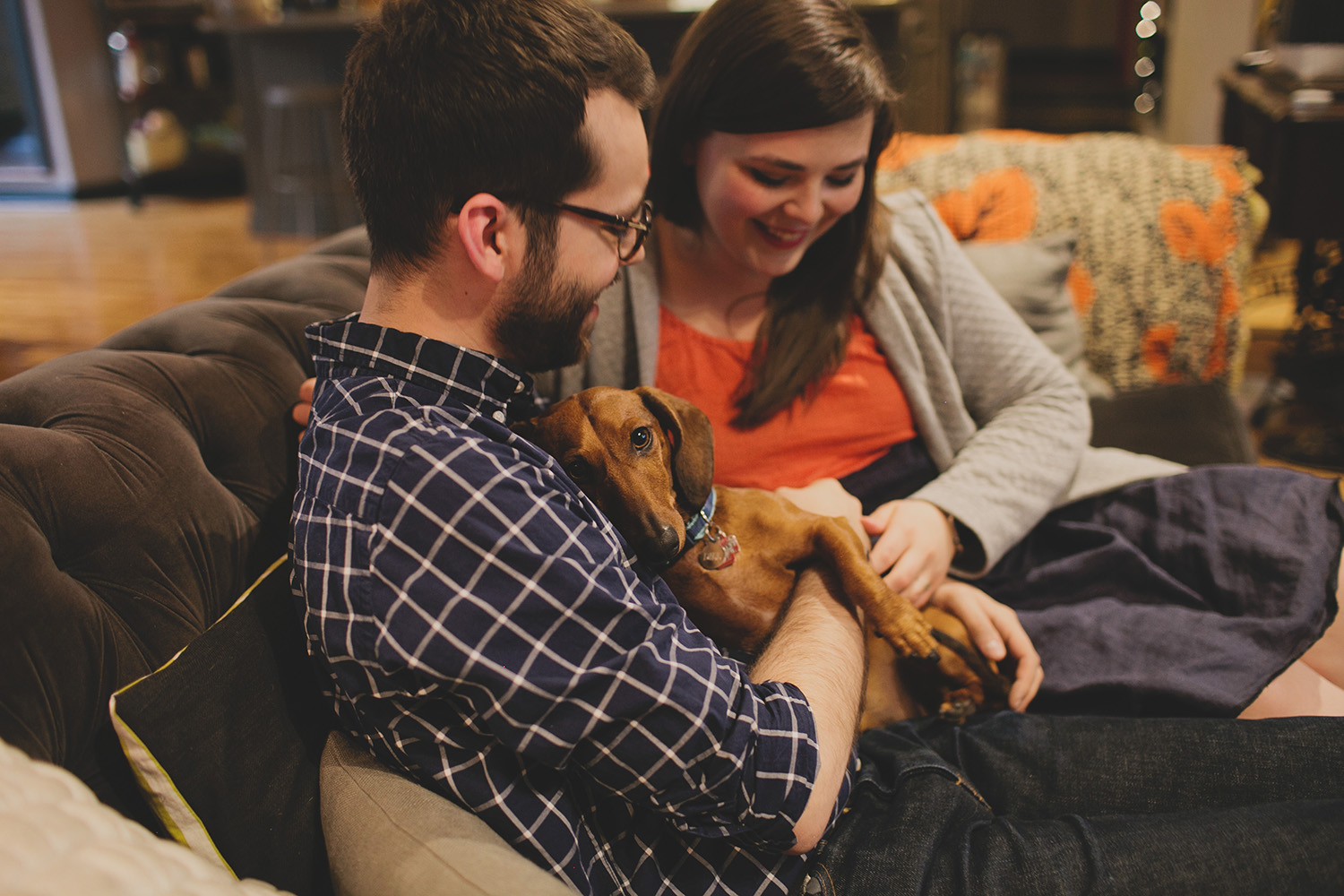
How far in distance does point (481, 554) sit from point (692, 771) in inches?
11.7

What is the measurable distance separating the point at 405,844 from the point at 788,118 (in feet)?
3.70

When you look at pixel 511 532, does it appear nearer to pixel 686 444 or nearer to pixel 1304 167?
pixel 686 444

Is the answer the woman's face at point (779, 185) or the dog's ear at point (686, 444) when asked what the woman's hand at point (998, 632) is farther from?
the woman's face at point (779, 185)

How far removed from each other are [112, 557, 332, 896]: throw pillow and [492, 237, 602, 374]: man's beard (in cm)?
43

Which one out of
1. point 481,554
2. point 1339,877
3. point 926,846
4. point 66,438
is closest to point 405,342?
point 481,554

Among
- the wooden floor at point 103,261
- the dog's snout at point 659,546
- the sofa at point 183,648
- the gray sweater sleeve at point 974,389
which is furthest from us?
the wooden floor at point 103,261

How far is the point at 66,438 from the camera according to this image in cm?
106

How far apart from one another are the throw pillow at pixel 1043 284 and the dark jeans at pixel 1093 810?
3.93 feet

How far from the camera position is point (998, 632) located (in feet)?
4.74

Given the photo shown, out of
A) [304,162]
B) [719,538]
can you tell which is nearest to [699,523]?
[719,538]

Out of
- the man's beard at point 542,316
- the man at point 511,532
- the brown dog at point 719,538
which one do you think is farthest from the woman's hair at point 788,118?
Answer: the man's beard at point 542,316

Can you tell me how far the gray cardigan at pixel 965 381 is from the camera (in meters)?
1.56

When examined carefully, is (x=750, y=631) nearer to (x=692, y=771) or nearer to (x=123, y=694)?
(x=692, y=771)

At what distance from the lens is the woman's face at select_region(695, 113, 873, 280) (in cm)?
144
